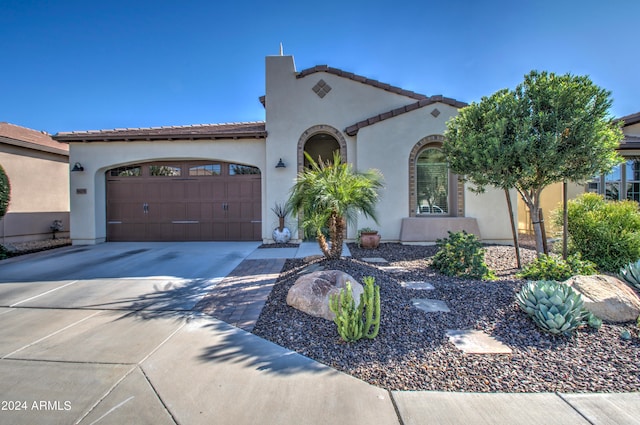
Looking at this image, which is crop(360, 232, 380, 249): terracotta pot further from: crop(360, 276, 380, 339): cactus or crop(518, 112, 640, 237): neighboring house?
crop(518, 112, 640, 237): neighboring house

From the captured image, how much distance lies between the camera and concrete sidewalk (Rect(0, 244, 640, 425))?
6.90 ft

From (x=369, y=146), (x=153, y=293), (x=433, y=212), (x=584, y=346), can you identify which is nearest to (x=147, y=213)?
(x=153, y=293)

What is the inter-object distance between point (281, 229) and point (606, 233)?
806 centimetres

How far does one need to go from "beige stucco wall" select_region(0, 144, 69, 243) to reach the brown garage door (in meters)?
3.21

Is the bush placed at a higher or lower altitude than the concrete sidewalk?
higher

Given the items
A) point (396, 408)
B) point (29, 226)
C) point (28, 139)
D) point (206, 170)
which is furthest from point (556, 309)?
point (28, 139)

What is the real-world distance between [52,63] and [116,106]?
2971 millimetres

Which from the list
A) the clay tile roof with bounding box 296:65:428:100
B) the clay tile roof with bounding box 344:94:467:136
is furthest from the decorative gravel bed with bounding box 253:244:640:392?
the clay tile roof with bounding box 296:65:428:100

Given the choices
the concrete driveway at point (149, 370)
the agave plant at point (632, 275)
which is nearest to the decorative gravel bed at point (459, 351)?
the concrete driveway at point (149, 370)

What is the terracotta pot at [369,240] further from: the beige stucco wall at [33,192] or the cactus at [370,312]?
the beige stucco wall at [33,192]

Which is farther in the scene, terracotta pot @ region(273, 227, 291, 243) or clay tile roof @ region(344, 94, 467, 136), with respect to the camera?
terracotta pot @ region(273, 227, 291, 243)

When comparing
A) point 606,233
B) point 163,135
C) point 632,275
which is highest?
point 163,135

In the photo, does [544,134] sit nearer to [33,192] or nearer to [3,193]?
[3,193]

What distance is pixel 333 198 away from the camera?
5.38m
